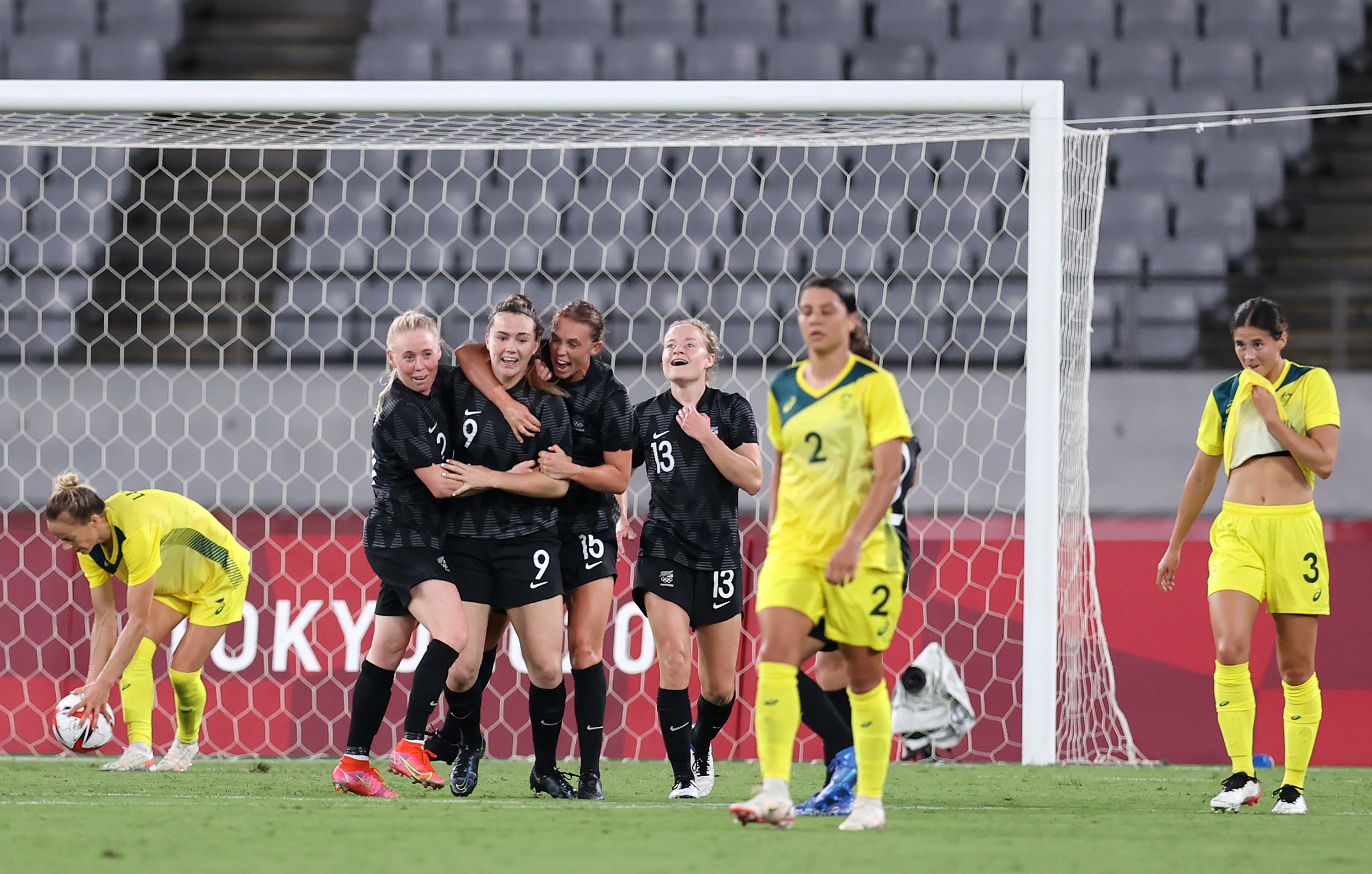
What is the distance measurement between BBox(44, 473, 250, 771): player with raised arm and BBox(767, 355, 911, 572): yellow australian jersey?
274cm

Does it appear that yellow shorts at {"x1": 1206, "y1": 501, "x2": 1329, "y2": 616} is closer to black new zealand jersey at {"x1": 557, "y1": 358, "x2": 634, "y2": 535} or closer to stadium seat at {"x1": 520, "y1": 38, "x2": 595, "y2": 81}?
black new zealand jersey at {"x1": 557, "y1": 358, "x2": 634, "y2": 535}

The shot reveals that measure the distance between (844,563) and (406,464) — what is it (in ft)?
5.50

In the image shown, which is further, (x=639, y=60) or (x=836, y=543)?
(x=639, y=60)

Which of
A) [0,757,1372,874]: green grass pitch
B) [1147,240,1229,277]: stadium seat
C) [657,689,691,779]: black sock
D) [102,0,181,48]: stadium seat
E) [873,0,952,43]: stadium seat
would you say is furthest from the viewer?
[873,0,952,43]: stadium seat

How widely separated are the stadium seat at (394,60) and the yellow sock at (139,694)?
20.2 feet

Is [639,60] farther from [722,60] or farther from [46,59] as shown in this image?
[46,59]

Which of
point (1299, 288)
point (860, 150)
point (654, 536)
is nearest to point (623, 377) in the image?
point (860, 150)

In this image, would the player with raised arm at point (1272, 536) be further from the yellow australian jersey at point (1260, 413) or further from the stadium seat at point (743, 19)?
the stadium seat at point (743, 19)

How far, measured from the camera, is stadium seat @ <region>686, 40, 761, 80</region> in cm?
1107

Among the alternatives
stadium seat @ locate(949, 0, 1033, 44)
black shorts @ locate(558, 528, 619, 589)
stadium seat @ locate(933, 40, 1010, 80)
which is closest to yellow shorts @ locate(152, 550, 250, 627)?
black shorts @ locate(558, 528, 619, 589)

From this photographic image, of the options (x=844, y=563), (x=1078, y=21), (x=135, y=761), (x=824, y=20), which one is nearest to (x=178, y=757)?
(x=135, y=761)

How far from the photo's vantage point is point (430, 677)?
4.55m

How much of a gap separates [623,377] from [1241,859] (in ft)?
18.2

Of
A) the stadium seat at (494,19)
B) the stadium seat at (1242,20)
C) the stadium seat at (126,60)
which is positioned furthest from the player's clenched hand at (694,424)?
the stadium seat at (1242,20)
